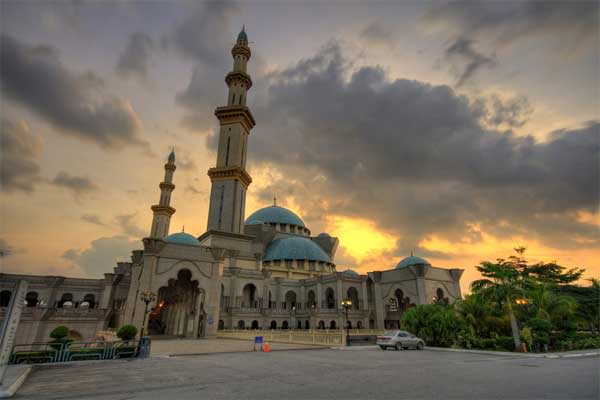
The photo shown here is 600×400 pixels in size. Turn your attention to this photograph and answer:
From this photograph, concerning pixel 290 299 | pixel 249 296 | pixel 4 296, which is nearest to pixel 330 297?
pixel 290 299

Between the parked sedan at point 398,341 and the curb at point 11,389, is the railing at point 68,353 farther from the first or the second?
the parked sedan at point 398,341

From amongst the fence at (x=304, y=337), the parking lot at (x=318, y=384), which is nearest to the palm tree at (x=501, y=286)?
the fence at (x=304, y=337)

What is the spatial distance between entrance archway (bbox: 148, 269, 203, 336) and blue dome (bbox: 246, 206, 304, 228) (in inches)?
1245

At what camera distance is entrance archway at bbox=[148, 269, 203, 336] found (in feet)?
126

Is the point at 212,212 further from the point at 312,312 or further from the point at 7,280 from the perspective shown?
the point at 7,280

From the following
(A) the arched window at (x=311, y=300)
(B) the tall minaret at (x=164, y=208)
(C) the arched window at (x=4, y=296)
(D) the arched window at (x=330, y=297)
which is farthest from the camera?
(B) the tall minaret at (x=164, y=208)

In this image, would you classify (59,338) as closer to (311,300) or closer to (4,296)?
→ (4,296)

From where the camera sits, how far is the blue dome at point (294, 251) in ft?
208

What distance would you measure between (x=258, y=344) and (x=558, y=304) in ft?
77.5

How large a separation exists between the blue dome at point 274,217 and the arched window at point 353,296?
26.2 m

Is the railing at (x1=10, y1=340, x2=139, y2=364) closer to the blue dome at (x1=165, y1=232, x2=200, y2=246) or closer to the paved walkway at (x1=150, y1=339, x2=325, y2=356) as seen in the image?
the paved walkway at (x1=150, y1=339, x2=325, y2=356)

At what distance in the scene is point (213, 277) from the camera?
36812 millimetres

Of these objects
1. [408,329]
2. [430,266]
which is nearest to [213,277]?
[408,329]

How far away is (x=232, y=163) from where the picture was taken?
57.7m
